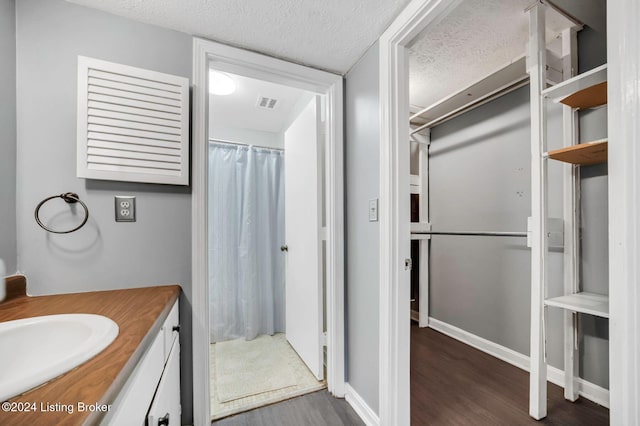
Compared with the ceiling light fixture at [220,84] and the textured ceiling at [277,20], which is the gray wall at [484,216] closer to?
the textured ceiling at [277,20]

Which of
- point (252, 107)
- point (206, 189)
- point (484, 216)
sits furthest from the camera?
point (252, 107)

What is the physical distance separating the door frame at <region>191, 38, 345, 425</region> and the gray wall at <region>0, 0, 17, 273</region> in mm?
650

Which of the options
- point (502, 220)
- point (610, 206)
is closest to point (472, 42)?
point (502, 220)

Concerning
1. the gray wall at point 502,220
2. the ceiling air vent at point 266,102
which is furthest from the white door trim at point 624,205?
the ceiling air vent at point 266,102

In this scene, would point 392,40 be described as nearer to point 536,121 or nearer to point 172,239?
point 536,121

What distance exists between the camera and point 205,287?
1366 mm

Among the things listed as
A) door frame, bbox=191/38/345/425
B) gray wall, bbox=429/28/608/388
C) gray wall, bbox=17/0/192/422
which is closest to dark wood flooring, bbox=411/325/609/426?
gray wall, bbox=429/28/608/388

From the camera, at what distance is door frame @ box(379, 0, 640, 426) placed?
592 mm

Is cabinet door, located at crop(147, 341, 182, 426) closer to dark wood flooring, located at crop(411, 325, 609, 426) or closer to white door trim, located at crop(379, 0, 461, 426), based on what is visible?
white door trim, located at crop(379, 0, 461, 426)

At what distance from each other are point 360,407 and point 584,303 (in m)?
1.32

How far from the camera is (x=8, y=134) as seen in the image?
104cm

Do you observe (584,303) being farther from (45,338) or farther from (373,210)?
(45,338)

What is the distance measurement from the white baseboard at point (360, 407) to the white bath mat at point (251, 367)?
15.3 inches

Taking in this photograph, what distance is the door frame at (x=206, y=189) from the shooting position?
1344mm
